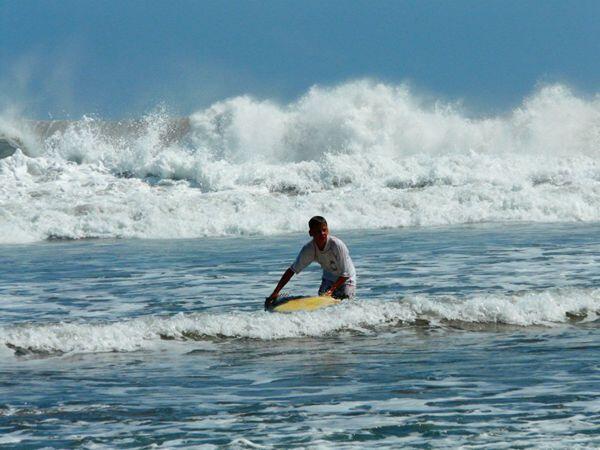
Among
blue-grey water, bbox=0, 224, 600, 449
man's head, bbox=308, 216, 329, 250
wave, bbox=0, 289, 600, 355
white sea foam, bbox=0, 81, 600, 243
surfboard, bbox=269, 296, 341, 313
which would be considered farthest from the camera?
white sea foam, bbox=0, 81, 600, 243

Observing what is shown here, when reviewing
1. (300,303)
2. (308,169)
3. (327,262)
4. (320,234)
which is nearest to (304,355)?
(300,303)

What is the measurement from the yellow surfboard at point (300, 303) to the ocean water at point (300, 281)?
0.45ft

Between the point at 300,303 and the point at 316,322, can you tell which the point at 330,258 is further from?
the point at 316,322

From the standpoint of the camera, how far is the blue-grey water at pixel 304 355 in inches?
251

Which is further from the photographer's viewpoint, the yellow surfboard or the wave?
the yellow surfboard

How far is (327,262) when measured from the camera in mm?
10539

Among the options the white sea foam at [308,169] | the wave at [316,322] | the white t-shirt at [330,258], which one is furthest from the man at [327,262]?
the white sea foam at [308,169]

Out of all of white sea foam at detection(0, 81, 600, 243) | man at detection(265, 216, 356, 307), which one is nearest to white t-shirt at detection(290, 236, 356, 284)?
man at detection(265, 216, 356, 307)

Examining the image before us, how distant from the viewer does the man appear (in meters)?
10.3

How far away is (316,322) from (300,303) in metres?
0.32

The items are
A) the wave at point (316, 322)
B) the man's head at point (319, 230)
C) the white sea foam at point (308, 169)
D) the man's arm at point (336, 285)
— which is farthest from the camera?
the white sea foam at point (308, 169)

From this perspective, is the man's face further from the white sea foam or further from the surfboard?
the white sea foam

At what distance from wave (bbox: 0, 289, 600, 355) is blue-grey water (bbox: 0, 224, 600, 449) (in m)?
0.02

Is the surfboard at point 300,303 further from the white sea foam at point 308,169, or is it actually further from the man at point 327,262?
the white sea foam at point 308,169
